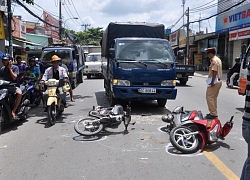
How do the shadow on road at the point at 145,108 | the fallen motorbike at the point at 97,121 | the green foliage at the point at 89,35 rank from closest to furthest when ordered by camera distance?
the fallen motorbike at the point at 97,121 < the shadow on road at the point at 145,108 < the green foliage at the point at 89,35

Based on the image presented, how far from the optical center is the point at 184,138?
4.92m

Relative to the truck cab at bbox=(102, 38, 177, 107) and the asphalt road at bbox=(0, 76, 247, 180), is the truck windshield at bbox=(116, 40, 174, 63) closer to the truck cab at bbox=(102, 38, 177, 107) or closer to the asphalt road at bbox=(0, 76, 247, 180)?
the truck cab at bbox=(102, 38, 177, 107)

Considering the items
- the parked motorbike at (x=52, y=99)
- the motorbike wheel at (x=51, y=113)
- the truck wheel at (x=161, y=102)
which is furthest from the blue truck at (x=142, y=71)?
the motorbike wheel at (x=51, y=113)

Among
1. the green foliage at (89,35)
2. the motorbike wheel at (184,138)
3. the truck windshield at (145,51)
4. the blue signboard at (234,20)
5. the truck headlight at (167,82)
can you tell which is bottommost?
the motorbike wheel at (184,138)

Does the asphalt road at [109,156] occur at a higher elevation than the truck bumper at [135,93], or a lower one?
lower

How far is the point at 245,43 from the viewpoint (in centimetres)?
2375

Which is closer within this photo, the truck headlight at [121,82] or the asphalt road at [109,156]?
the asphalt road at [109,156]

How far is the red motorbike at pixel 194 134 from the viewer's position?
486cm

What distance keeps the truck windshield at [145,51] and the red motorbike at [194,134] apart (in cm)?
357

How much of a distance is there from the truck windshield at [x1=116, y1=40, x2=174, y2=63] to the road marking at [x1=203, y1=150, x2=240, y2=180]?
13.1 ft

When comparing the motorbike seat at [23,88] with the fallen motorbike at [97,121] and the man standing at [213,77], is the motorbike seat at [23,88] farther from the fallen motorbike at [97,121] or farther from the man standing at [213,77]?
the man standing at [213,77]

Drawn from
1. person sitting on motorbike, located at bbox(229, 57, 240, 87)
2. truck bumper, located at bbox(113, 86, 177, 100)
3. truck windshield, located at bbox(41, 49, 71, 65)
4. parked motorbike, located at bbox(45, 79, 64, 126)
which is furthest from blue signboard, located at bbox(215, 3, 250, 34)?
parked motorbike, located at bbox(45, 79, 64, 126)

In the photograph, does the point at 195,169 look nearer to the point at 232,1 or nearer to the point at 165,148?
the point at 165,148

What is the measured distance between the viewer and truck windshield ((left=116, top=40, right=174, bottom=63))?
27.6 ft
